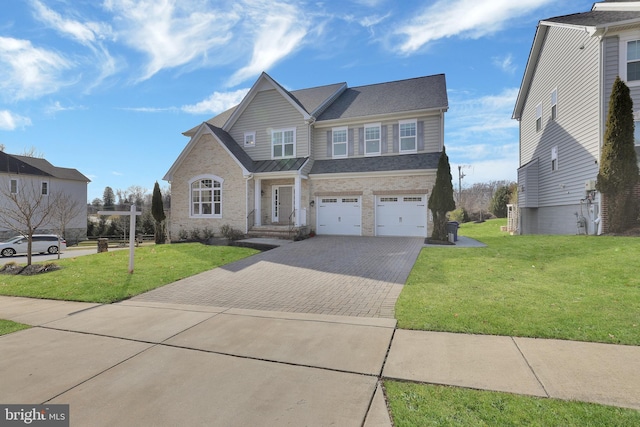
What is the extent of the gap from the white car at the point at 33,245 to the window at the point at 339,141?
23828 millimetres

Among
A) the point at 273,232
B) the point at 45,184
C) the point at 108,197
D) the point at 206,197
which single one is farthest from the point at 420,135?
the point at 108,197

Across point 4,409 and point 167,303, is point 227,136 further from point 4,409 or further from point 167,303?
point 4,409

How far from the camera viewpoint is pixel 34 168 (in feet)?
118

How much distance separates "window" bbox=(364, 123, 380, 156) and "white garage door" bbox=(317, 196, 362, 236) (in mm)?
2989

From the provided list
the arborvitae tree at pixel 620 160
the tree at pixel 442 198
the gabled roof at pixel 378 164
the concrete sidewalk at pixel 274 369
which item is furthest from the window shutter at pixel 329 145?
the concrete sidewalk at pixel 274 369

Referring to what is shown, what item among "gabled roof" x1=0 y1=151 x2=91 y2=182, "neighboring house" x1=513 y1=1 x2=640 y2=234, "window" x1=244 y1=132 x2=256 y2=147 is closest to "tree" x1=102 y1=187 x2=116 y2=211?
"gabled roof" x1=0 y1=151 x2=91 y2=182

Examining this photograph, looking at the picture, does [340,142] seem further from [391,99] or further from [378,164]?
[391,99]

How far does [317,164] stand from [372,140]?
359cm

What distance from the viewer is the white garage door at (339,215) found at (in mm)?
18172

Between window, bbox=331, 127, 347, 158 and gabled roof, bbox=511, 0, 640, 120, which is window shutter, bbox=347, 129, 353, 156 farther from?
gabled roof, bbox=511, 0, 640, 120

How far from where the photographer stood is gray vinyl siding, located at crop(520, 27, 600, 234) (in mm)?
13562

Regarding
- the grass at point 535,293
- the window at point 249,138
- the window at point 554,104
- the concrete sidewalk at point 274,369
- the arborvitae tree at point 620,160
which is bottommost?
the concrete sidewalk at point 274,369

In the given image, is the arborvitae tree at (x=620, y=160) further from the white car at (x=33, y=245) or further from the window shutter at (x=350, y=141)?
the white car at (x=33, y=245)

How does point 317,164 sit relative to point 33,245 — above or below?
above
